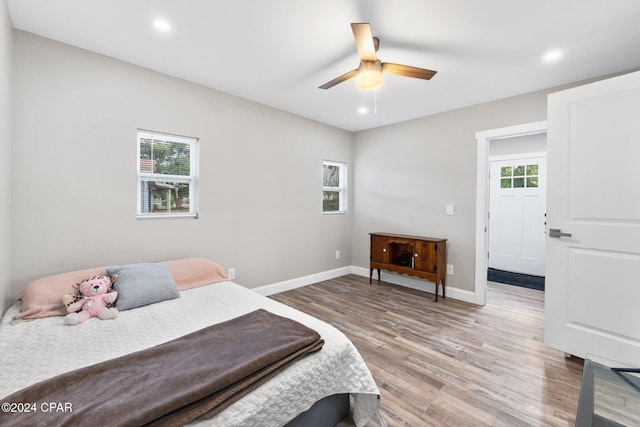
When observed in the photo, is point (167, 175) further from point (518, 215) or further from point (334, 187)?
point (518, 215)

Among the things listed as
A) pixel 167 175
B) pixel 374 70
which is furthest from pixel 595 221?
pixel 167 175

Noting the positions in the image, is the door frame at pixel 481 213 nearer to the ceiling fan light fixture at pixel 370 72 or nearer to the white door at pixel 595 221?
the white door at pixel 595 221

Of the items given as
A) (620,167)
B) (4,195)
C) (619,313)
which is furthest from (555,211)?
(4,195)

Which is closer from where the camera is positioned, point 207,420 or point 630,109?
point 207,420

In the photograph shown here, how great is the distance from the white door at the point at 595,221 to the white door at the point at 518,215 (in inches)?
120

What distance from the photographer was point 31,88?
2107mm

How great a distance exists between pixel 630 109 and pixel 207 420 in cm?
310

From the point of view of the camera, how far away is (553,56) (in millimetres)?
2316

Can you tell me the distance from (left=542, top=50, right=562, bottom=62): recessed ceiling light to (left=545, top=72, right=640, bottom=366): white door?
359 mm

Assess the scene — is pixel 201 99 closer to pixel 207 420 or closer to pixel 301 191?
pixel 301 191

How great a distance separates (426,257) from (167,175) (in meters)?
3.22

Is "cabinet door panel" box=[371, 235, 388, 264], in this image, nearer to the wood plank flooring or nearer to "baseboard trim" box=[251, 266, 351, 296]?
the wood plank flooring

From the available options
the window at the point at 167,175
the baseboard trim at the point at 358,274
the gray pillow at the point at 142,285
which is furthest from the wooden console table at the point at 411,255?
the gray pillow at the point at 142,285

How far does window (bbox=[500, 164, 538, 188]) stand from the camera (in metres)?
4.79
